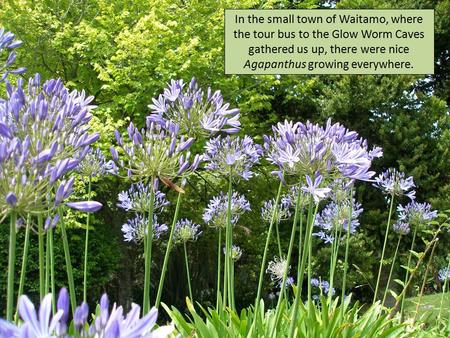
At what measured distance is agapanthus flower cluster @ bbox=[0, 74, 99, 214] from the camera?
1420 mm

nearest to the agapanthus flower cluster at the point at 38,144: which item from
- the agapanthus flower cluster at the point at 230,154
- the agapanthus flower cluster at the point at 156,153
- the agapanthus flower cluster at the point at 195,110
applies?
the agapanthus flower cluster at the point at 156,153

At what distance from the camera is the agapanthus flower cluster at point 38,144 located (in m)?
1.42

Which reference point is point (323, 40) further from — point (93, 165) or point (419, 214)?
point (93, 165)

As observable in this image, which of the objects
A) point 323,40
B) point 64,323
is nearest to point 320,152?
point 64,323

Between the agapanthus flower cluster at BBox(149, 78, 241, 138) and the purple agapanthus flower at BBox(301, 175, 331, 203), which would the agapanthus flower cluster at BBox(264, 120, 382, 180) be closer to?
the purple agapanthus flower at BBox(301, 175, 331, 203)

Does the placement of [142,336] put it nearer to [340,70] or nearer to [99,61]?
[99,61]

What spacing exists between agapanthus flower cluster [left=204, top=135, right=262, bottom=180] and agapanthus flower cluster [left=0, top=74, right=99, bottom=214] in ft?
3.87

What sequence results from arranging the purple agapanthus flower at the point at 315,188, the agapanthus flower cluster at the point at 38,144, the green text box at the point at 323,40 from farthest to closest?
the green text box at the point at 323,40
the purple agapanthus flower at the point at 315,188
the agapanthus flower cluster at the point at 38,144

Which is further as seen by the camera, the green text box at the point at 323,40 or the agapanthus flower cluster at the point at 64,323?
the green text box at the point at 323,40

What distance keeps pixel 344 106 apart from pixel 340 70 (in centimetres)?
92

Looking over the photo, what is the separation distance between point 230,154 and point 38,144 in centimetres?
191

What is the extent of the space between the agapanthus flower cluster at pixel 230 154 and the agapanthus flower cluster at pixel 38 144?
46.5 inches

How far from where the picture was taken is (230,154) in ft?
11.3

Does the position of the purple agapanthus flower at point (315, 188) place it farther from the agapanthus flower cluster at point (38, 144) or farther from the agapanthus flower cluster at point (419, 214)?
the agapanthus flower cluster at point (419, 214)
